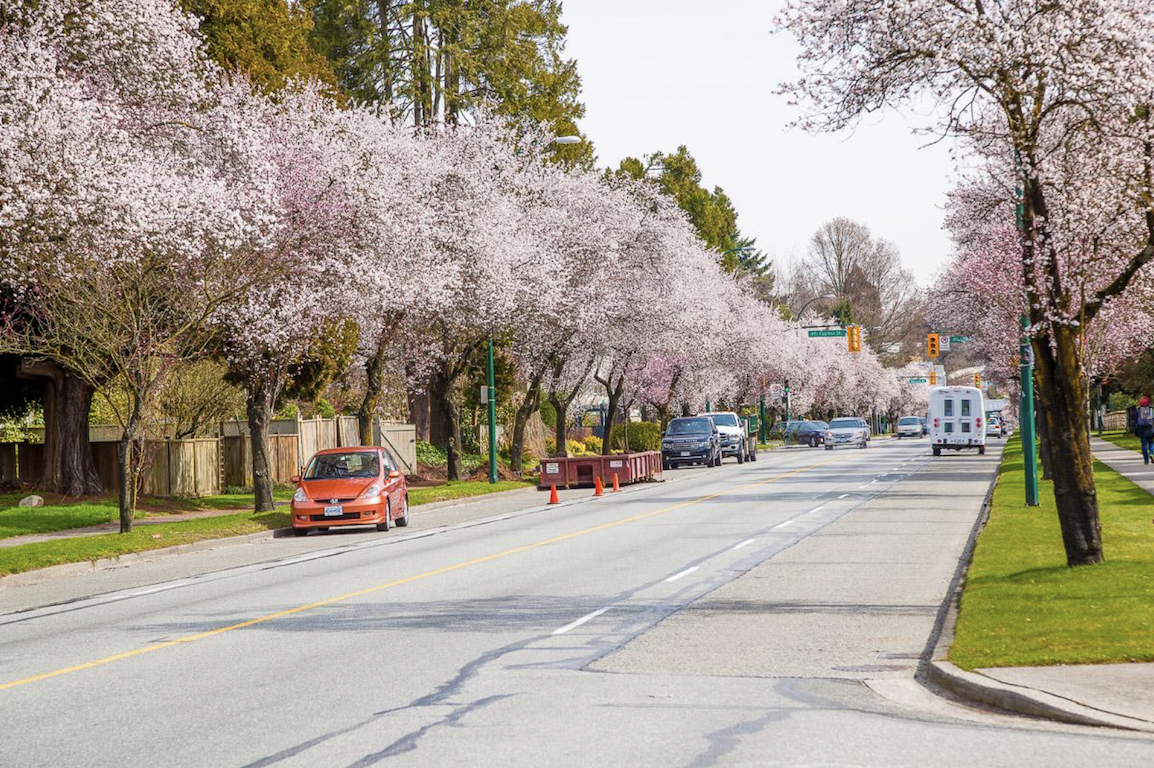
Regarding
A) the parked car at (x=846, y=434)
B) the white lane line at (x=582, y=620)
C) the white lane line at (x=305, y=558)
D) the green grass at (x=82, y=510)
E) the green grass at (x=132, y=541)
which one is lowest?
the white lane line at (x=305, y=558)

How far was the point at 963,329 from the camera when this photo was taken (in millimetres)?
50562

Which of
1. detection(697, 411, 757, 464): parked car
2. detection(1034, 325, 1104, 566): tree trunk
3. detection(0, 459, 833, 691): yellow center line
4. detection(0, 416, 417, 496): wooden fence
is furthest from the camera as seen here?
detection(697, 411, 757, 464): parked car

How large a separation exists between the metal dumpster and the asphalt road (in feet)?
60.3

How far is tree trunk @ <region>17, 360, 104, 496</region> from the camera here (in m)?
32.9

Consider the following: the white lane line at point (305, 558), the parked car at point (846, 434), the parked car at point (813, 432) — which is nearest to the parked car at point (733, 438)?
the parked car at point (846, 434)

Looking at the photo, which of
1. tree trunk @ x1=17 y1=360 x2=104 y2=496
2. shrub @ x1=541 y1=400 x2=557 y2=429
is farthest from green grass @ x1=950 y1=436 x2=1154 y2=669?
shrub @ x1=541 y1=400 x2=557 y2=429

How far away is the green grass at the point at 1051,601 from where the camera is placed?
9906mm

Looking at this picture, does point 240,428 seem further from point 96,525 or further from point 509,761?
point 509,761

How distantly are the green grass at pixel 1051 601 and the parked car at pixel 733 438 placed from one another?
37.8 metres

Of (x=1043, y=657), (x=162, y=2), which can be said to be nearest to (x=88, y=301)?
(x=162, y=2)

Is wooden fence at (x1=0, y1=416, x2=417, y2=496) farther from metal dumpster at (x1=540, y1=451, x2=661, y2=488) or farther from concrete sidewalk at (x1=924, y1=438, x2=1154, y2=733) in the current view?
concrete sidewalk at (x1=924, y1=438, x2=1154, y2=733)

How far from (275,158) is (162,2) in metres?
4.60

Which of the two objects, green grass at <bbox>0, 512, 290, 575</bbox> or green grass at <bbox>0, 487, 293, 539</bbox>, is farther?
green grass at <bbox>0, 487, 293, 539</bbox>

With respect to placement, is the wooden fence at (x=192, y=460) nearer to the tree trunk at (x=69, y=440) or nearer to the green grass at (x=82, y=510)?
the green grass at (x=82, y=510)
